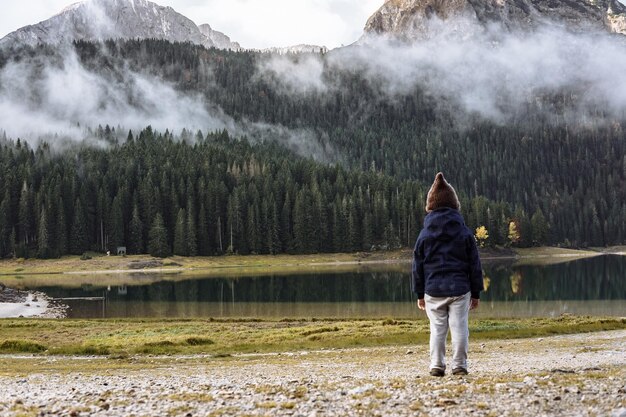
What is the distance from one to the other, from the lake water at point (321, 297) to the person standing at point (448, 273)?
147ft

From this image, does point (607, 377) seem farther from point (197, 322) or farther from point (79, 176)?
point (79, 176)

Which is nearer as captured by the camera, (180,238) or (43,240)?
(43,240)

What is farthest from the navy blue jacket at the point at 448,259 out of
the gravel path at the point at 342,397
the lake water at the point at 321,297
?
the lake water at the point at 321,297

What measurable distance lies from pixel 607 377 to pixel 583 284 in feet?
281

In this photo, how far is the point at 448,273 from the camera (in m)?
13.1

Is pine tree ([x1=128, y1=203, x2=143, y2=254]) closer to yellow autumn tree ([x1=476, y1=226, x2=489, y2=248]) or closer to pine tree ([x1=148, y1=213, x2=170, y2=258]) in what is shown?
pine tree ([x1=148, y1=213, x2=170, y2=258])

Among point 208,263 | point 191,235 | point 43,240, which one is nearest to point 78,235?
point 43,240

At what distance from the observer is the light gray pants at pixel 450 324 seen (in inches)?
514

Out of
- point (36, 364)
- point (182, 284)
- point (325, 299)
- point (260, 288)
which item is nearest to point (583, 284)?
point (325, 299)

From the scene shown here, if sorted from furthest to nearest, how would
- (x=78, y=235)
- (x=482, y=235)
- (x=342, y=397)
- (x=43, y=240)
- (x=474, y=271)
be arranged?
(x=482, y=235)
(x=78, y=235)
(x=43, y=240)
(x=474, y=271)
(x=342, y=397)

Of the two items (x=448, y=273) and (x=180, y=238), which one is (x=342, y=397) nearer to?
(x=448, y=273)

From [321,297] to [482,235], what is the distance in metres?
108

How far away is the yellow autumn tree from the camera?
573 ft

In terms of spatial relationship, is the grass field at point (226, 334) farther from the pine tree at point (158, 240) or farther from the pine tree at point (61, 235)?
the pine tree at point (61, 235)
